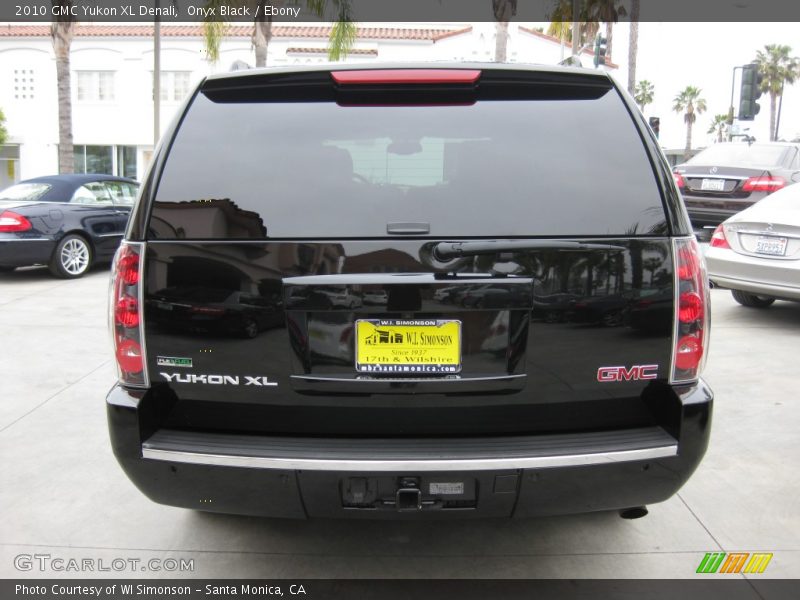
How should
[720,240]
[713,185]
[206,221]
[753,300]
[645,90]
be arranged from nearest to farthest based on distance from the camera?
[206,221]
[720,240]
[753,300]
[713,185]
[645,90]

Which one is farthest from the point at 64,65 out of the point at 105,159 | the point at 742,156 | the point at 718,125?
the point at 718,125

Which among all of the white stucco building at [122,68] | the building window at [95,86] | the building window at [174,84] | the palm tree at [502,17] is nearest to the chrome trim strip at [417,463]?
the palm tree at [502,17]

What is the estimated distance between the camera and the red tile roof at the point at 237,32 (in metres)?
30.1

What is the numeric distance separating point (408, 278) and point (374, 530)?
1.52 meters

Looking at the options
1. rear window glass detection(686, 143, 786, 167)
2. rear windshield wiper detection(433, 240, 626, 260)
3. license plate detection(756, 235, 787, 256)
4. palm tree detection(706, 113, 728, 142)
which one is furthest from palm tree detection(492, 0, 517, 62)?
palm tree detection(706, 113, 728, 142)

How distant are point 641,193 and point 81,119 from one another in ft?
107

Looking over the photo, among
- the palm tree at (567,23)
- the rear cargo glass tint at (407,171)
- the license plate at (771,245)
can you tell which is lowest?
the license plate at (771,245)

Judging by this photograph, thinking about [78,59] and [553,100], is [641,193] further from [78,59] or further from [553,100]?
[78,59]

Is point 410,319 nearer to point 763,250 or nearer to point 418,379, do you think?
point 418,379

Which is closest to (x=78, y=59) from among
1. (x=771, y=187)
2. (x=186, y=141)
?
(x=771, y=187)

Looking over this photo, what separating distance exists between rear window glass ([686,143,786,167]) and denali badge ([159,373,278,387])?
1087 cm

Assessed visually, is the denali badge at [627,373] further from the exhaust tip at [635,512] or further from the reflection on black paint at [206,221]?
the reflection on black paint at [206,221]

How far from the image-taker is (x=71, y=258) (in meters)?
10.0

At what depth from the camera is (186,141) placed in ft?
8.11
